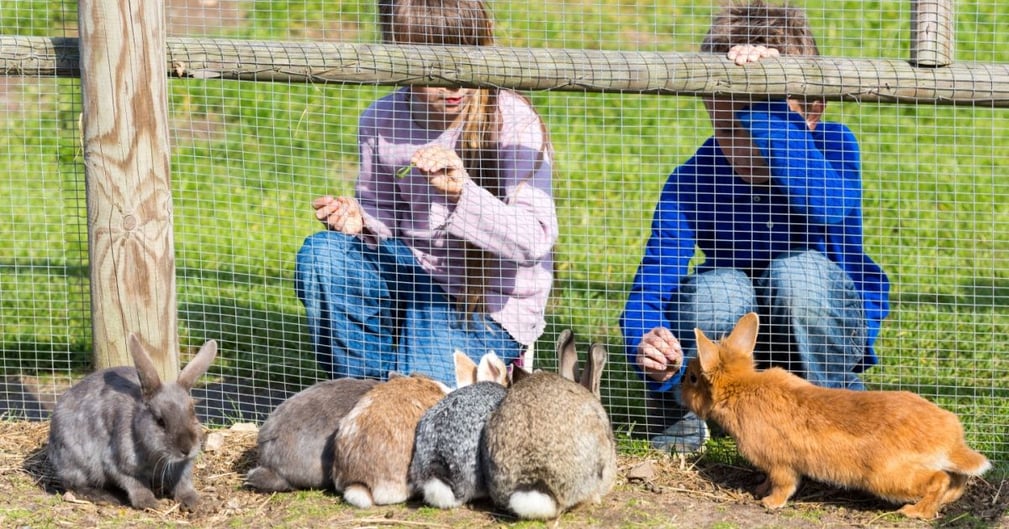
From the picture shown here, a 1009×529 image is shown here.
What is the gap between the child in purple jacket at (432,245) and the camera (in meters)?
4.50

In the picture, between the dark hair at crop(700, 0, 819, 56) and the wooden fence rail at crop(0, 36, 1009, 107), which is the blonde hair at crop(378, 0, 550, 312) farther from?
the dark hair at crop(700, 0, 819, 56)

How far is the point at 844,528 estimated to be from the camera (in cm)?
368

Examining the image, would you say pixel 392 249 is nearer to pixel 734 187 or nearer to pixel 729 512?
pixel 734 187

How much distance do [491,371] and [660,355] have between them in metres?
0.62

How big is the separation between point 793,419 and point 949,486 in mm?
509

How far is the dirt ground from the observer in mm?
3686

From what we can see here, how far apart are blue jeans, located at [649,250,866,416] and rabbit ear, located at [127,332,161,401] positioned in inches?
70.9

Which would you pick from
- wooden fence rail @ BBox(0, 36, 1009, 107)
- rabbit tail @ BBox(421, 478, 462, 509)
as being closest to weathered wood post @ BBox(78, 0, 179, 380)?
wooden fence rail @ BBox(0, 36, 1009, 107)

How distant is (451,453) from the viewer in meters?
3.67

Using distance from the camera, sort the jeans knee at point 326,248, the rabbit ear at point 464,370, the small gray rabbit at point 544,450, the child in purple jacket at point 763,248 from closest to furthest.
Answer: the small gray rabbit at point 544,450, the rabbit ear at point 464,370, the child in purple jacket at point 763,248, the jeans knee at point 326,248

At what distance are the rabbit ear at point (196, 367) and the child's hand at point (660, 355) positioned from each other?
4.99 ft

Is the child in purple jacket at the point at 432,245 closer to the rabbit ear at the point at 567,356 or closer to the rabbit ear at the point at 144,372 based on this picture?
the rabbit ear at the point at 567,356

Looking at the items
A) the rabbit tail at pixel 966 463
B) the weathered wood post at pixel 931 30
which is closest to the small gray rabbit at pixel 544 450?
the rabbit tail at pixel 966 463

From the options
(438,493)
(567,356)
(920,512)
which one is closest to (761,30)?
(567,356)
